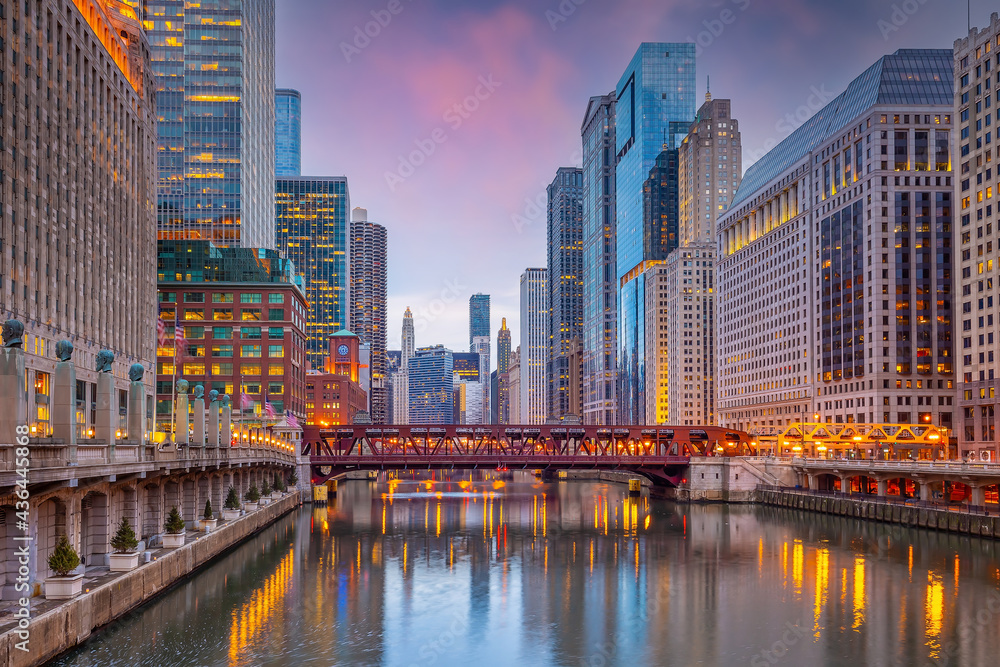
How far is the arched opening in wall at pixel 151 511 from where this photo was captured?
58062mm

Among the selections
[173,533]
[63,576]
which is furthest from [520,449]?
[63,576]

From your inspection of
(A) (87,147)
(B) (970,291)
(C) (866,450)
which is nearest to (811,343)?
(C) (866,450)

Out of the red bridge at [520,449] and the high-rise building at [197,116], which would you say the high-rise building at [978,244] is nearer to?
the red bridge at [520,449]

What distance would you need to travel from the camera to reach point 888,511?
93.0m

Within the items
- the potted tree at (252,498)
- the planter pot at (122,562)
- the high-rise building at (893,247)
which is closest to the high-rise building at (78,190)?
the potted tree at (252,498)

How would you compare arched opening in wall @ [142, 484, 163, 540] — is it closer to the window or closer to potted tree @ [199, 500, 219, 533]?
potted tree @ [199, 500, 219, 533]

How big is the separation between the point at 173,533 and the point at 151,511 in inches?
→ 162

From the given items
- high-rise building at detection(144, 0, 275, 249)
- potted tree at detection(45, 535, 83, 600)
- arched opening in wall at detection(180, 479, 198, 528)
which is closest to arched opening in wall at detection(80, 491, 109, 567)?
potted tree at detection(45, 535, 83, 600)

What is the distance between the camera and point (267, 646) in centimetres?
4266

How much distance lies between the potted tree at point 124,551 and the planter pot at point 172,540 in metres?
9.54

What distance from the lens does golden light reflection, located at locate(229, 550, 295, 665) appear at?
4344 cm

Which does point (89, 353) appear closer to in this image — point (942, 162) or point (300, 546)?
point (300, 546)

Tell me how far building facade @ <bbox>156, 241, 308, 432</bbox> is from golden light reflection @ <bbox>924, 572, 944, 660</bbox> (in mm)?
124449

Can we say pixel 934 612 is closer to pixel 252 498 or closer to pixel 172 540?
pixel 172 540
